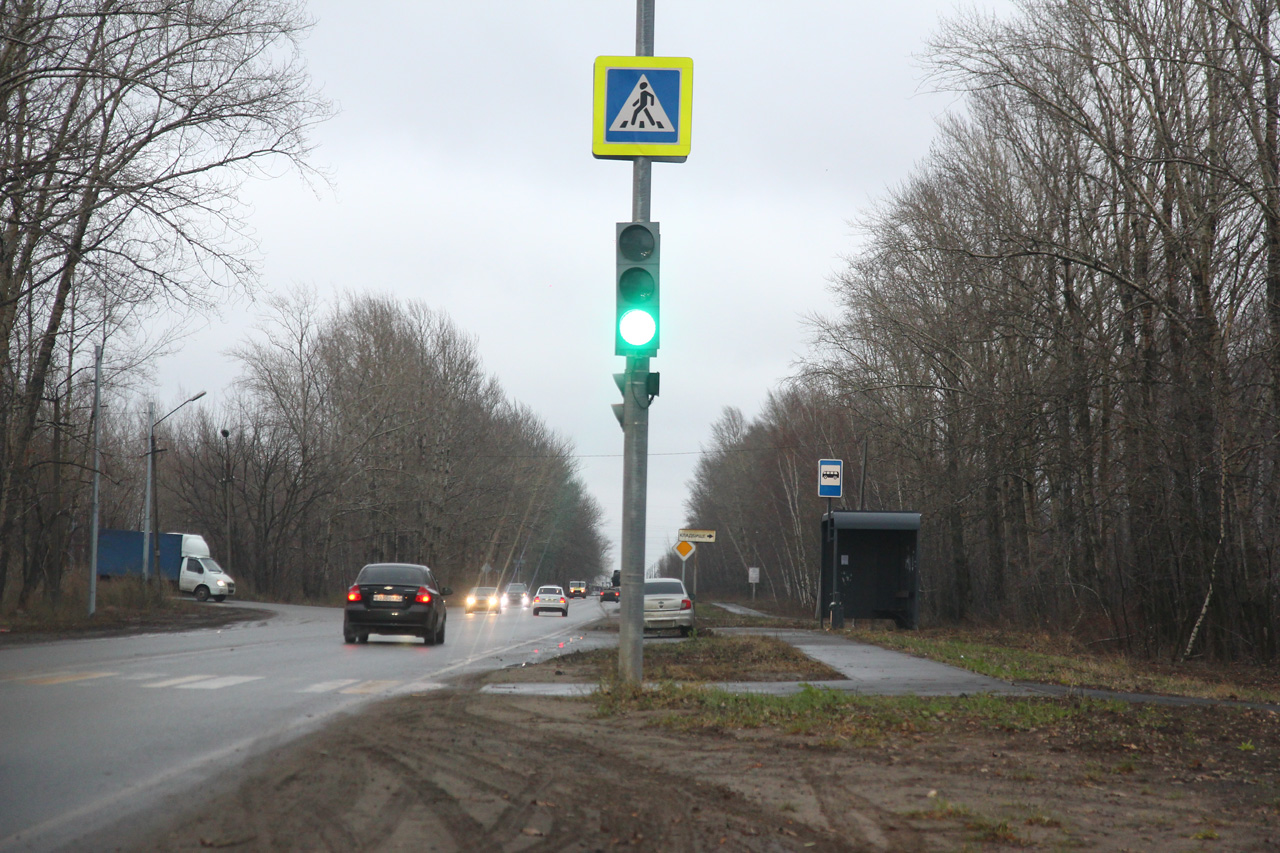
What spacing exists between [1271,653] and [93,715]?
15903 mm

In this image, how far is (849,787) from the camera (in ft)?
21.6

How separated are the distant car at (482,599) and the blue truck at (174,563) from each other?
10.7 m

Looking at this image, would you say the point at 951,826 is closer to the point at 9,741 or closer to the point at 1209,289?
the point at 9,741

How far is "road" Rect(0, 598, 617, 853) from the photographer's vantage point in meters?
5.93

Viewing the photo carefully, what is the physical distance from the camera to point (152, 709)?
33.1 ft

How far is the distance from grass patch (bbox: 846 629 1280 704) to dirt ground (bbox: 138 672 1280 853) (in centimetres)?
427

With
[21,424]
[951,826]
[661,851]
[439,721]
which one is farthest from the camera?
[21,424]

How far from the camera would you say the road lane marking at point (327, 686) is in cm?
1220

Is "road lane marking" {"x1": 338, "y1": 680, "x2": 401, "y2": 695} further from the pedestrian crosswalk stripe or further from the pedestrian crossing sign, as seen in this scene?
the pedestrian crossing sign

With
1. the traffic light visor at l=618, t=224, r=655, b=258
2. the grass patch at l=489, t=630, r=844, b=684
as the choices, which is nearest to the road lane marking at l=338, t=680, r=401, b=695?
the grass patch at l=489, t=630, r=844, b=684

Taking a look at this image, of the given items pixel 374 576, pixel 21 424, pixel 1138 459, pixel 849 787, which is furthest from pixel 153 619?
pixel 849 787

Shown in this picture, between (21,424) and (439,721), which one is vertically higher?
(21,424)

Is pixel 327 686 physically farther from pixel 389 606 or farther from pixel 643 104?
pixel 389 606

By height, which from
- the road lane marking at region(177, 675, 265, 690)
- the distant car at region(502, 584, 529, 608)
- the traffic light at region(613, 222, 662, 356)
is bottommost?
the distant car at region(502, 584, 529, 608)
